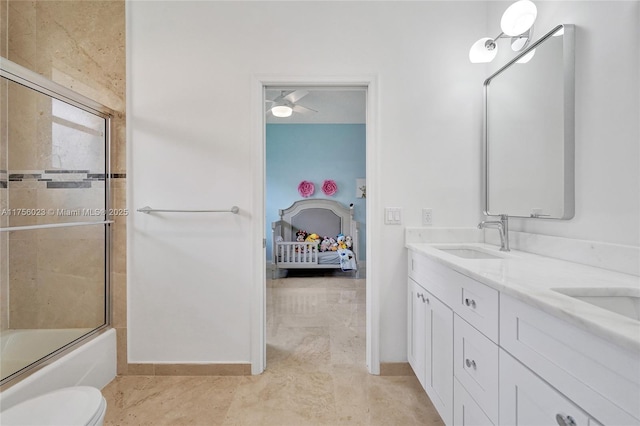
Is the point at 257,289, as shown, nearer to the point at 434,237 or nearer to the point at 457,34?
the point at 434,237

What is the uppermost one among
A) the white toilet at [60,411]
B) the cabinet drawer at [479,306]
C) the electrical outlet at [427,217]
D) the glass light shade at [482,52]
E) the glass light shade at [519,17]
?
the glass light shade at [519,17]

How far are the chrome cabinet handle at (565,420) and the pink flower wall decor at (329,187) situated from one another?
4.61m

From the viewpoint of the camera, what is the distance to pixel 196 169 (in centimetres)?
192

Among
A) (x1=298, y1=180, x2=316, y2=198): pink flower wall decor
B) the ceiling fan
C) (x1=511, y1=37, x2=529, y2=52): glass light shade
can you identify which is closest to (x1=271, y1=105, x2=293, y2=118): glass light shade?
the ceiling fan

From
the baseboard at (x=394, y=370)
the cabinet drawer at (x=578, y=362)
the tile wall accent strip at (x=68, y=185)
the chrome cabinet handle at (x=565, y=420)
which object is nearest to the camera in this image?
the cabinet drawer at (x=578, y=362)

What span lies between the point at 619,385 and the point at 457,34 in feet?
6.96

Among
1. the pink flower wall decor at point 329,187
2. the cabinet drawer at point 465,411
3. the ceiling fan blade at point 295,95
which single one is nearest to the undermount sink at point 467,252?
the cabinet drawer at point 465,411

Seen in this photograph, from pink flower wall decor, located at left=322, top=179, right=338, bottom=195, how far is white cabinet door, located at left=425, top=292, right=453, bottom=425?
3.78m

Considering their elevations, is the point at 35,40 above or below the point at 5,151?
above

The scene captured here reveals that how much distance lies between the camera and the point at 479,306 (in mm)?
1085

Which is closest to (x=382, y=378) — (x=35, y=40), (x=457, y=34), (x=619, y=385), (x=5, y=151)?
(x=619, y=385)

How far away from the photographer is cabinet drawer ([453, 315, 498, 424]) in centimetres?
100

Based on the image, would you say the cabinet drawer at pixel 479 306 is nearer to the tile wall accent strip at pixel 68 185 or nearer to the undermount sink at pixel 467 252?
the undermount sink at pixel 467 252

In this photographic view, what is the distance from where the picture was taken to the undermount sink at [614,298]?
0.88 meters
